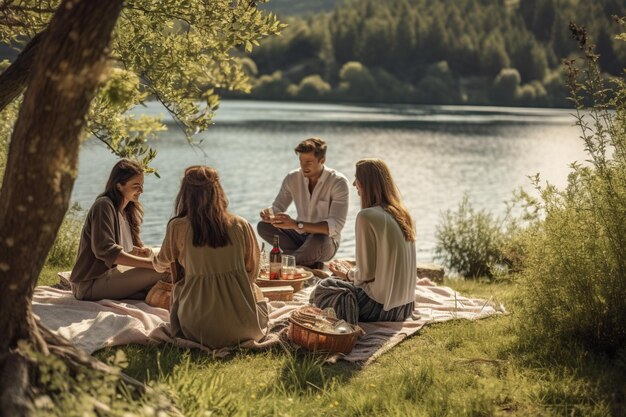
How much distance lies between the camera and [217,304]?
6137mm

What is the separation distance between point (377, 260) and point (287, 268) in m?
1.62

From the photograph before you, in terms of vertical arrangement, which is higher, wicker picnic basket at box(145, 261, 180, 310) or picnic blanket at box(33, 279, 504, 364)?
wicker picnic basket at box(145, 261, 180, 310)

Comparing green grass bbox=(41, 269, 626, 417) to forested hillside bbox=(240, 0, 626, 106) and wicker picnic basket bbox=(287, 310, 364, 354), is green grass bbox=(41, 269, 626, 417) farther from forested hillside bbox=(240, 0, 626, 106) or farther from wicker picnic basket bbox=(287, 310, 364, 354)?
forested hillside bbox=(240, 0, 626, 106)

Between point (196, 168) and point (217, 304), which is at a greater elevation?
point (196, 168)

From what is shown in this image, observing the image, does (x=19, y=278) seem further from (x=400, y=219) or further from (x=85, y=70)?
(x=400, y=219)

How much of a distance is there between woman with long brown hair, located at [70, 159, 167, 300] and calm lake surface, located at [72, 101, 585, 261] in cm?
394

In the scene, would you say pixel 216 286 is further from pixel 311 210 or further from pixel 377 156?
pixel 377 156

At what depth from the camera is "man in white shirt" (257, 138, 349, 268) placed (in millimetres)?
9164

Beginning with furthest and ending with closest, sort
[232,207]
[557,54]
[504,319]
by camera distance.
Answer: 1. [557,54]
2. [232,207]
3. [504,319]

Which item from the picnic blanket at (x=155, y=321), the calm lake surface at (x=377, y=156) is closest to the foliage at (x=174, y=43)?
the picnic blanket at (x=155, y=321)


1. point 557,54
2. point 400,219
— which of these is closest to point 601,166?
point 400,219

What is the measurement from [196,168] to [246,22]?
1.69 metres

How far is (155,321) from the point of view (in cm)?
689

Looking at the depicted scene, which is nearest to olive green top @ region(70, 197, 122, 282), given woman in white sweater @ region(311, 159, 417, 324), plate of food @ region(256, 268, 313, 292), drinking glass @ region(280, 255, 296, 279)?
plate of food @ region(256, 268, 313, 292)
